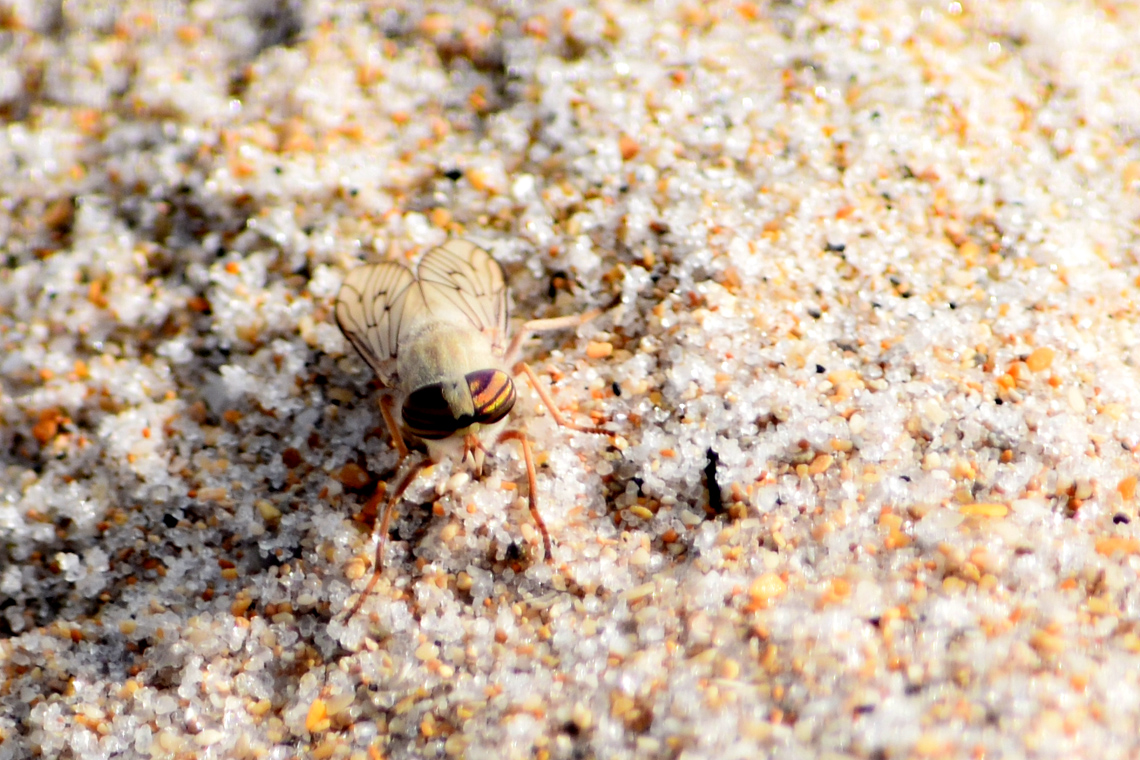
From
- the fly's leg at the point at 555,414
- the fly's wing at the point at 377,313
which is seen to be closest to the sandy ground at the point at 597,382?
the fly's leg at the point at 555,414

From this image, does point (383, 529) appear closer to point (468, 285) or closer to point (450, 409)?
point (450, 409)

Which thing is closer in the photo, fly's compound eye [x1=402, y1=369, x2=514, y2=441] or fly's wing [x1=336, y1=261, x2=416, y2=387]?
fly's compound eye [x1=402, y1=369, x2=514, y2=441]

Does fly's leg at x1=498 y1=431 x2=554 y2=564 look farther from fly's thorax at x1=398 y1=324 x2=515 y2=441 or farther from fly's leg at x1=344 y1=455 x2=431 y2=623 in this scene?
fly's leg at x1=344 y1=455 x2=431 y2=623

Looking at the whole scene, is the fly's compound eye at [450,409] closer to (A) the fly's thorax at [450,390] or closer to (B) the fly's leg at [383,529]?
(A) the fly's thorax at [450,390]

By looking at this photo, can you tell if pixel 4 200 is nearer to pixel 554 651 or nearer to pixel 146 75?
pixel 146 75

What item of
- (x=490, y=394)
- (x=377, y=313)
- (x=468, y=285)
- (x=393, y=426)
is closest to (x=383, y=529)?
(x=393, y=426)

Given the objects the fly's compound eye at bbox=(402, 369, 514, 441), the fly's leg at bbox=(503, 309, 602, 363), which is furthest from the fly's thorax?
the fly's leg at bbox=(503, 309, 602, 363)
